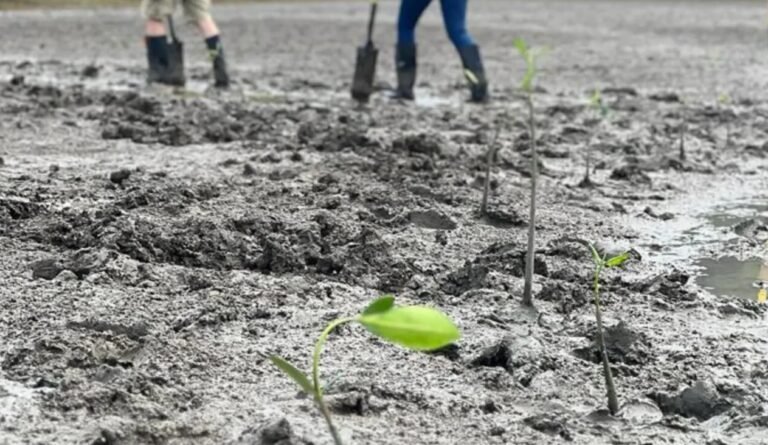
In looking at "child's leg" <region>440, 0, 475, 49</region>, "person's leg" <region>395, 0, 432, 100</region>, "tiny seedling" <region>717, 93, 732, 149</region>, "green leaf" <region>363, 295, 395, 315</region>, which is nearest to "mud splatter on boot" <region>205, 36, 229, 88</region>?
"person's leg" <region>395, 0, 432, 100</region>

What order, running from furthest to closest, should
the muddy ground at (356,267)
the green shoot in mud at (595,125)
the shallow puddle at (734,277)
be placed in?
the green shoot in mud at (595,125) → the shallow puddle at (734,277) → the muddy ground at (356,267)

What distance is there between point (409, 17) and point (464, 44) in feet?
1.55

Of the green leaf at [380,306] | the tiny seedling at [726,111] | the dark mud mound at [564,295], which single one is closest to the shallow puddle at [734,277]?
the dark mud mound at [564,295]

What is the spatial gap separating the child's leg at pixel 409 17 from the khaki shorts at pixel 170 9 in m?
1.70

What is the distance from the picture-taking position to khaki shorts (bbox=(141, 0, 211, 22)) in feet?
33.1

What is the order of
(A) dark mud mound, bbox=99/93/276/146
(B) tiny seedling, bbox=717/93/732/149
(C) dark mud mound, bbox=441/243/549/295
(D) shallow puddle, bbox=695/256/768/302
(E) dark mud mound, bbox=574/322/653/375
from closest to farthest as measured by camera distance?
(E) dark mud mound, bbox=574/322/653/375, (C) dark mud mound, bbox=441/243/549/295, (D) shallow puddle, bbox=695/256/768/302, (A) dark mud mound, bbox=99/93/276/146, (B) tiny seedling, bbox=717/93/732/149

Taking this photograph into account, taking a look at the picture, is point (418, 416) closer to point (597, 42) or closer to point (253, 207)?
point (253, 207)

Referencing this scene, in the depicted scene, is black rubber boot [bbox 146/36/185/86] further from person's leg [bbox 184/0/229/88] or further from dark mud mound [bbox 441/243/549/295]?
dark mud mound [bbox 441/243/549/295]

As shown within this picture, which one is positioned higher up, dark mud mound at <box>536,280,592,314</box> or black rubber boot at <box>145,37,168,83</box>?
dark mud mound at <box>536,280,592,314</box>

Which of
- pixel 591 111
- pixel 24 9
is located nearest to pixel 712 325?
pixel 591 111

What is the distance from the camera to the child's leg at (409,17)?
9398 mm

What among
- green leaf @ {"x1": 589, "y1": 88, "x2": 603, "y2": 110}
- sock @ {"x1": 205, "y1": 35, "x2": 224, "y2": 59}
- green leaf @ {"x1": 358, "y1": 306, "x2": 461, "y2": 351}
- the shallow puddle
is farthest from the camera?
sock @ {"x1": 205, "y1": 35, "x2": 224, "y2": 59}

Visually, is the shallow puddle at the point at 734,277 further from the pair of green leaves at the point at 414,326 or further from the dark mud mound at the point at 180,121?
the dark mud mound at the point at 180,121

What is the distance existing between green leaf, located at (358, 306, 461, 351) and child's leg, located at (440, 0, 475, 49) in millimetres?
7741
